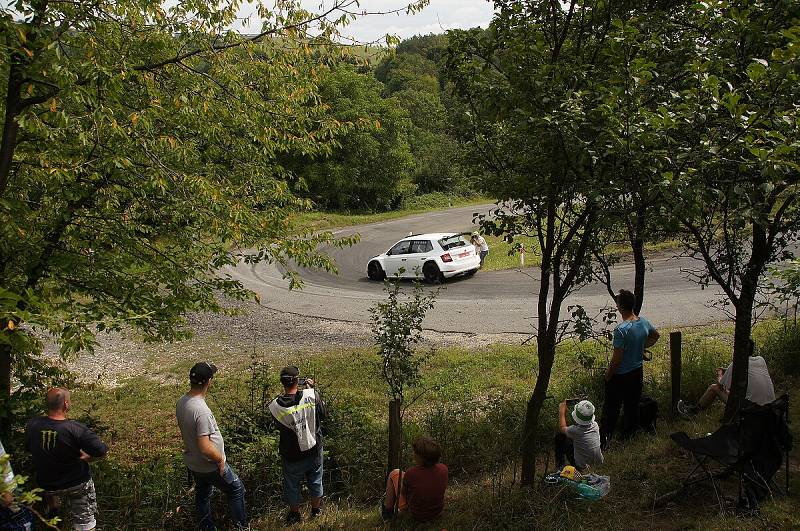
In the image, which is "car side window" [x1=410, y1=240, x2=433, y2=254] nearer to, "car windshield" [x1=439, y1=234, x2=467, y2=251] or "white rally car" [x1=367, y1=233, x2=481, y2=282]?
"white rally car" [x1=367, y1=233, x2=481, y2=282]

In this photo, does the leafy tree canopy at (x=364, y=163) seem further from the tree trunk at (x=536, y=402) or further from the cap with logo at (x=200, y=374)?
the tree trunk at (x=536, y=402)

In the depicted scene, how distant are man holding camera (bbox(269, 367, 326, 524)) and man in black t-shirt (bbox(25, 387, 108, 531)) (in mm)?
1483

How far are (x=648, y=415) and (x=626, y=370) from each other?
2.57 feet

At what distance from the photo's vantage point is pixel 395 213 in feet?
141

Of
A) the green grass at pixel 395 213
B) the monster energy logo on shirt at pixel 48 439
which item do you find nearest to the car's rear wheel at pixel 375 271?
the green grass at pixel 395 213

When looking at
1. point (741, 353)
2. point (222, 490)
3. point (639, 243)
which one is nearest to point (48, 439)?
point (222, 490)

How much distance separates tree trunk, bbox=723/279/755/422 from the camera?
18.7 feet

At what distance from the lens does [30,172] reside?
6.15 meters

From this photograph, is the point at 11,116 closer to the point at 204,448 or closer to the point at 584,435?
the point at 204,448

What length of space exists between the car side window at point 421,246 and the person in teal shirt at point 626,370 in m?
12.5

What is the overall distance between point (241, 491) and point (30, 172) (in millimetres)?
3814

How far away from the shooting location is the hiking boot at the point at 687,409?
7.04 m

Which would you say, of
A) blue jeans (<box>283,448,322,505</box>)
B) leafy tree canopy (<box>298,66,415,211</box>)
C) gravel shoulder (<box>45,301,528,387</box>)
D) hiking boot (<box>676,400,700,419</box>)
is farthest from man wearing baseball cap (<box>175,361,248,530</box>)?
leafy tree canopy (<box>298,66,415,211</box>)

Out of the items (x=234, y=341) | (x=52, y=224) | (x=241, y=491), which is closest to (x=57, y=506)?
(x=241, y=491)
